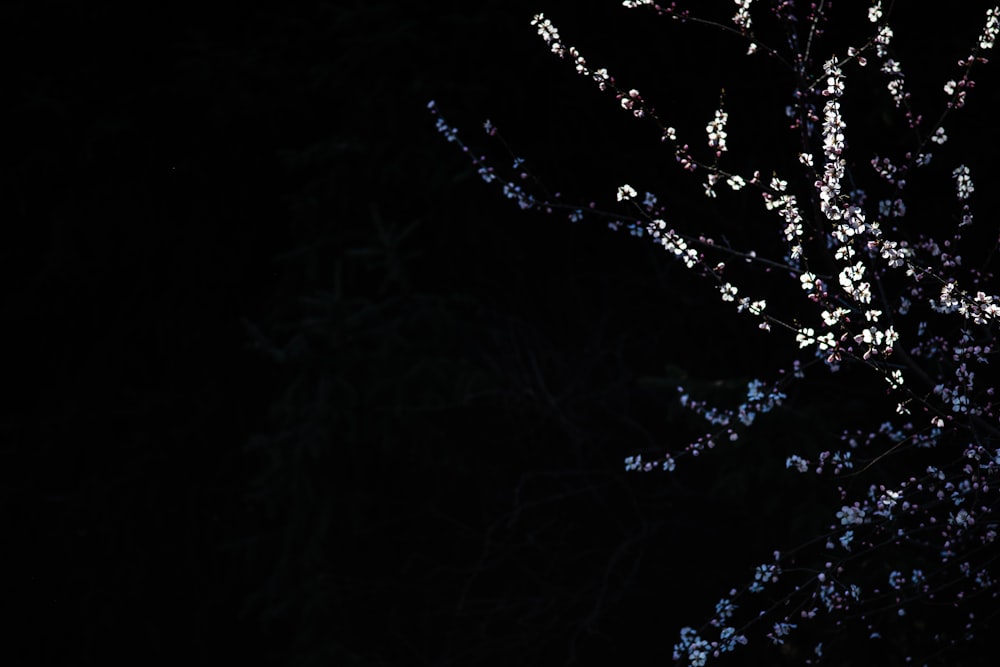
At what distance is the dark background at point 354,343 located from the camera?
18.3 feet

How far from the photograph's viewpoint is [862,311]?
9.05 ft

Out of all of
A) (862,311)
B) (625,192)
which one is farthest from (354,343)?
(862,311)

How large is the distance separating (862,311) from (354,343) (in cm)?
326

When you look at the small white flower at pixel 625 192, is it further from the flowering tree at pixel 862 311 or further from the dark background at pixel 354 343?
the dark background at pixel 354 343

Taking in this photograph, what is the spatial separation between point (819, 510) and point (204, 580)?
3.64 m

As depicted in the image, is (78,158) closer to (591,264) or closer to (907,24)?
(591,264)

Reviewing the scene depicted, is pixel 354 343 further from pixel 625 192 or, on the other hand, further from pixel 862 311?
pixel 862 311

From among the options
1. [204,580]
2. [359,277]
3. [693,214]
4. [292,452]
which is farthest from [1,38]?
[693,214]

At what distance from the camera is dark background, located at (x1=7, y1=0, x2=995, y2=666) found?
5578 millimetres

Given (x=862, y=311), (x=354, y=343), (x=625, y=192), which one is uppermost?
(x=354, y=343)

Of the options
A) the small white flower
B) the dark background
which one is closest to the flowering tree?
the small white flower

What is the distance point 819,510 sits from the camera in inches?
185

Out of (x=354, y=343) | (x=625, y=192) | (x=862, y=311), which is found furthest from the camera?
(x=354, y=343)

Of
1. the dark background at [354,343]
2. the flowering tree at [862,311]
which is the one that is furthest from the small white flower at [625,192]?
the dark background at [354,343]
